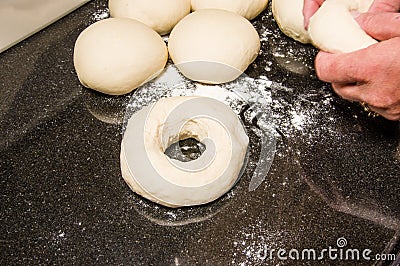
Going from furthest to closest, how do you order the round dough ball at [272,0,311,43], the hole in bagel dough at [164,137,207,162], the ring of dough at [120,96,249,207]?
1. the round dough ball at [272,0,311,43]
2. the hole in bagel dough at [164,137,207,162]
3. the ring of dough at [120,96,249,207]

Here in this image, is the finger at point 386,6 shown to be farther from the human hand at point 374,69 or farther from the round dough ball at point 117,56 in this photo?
the round dough ball at point 117,56

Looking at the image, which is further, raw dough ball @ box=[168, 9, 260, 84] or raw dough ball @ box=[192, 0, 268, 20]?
raw dough ball @ box=[192, 0, 268, 20]

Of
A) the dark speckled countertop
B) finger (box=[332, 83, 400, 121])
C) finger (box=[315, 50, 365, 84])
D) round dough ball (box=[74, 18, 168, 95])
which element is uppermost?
finger (box=[315, 50, 365, 84])

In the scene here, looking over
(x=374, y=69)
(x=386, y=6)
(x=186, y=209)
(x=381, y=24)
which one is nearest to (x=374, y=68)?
(x=374, y=69)

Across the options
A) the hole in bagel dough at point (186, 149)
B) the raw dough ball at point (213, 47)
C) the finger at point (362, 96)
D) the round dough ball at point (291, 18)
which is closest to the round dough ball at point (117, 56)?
the raw dough ball at point (213, 47)

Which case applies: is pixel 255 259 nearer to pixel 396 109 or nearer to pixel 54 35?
pixel 396 109

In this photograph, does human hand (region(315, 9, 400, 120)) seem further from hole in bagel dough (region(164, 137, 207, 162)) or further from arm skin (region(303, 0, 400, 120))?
hole in bagel dough (region(164, 137, 207, 162))

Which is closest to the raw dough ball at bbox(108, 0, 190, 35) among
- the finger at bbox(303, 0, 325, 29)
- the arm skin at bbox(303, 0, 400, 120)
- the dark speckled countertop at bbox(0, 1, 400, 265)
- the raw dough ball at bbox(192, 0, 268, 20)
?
the raw dough ball at bbox(192, 0, 268, 20)
